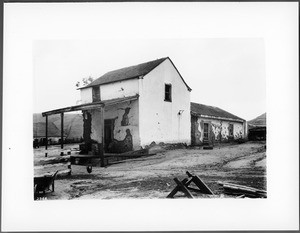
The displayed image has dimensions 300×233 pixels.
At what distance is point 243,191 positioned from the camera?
482 cm

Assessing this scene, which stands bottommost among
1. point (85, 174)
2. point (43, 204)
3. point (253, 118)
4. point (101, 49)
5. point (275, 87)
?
point (43, 204)

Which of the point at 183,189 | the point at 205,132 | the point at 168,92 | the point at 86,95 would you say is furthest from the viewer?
the point at 205,132

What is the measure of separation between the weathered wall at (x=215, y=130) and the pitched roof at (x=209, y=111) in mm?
105

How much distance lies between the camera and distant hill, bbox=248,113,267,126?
4922 millimetres

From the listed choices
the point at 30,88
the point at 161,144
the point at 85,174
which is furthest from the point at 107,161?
the point at 30,88

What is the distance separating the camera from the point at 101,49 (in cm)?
493

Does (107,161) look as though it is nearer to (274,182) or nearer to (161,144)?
(161,144)

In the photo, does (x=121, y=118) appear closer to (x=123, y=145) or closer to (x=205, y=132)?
(x=123, y=145)

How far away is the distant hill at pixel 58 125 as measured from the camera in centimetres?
489

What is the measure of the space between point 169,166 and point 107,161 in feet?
3.03

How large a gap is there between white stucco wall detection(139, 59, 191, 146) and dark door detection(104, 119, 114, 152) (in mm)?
455

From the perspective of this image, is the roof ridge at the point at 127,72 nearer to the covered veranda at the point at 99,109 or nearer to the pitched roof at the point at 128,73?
the pitched roof at the point at 128,73

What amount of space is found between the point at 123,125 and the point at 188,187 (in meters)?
1.34

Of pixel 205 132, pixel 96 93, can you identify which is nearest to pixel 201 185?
pixel 205 132
